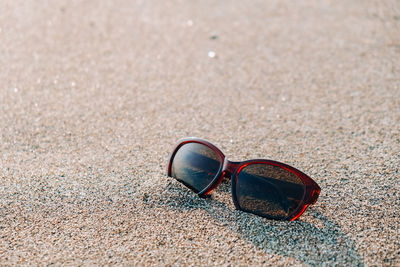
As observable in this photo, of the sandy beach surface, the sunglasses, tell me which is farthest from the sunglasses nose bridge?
the sandy beach surface

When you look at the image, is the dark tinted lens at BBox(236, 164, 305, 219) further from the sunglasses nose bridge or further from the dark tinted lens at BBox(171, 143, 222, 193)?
the dark tinted lens at BBox(171, 143, 222, 193)

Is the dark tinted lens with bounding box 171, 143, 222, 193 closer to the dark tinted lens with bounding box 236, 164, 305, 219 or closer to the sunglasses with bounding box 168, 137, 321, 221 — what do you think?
the sunglasses with bounding box 168, 137, 321, 221

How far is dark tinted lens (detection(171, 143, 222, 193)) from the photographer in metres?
1.81

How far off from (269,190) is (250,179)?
0.09 m

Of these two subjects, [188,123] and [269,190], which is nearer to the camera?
[269,190]

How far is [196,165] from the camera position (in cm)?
185

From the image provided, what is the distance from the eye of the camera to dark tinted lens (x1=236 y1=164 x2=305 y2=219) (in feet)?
5.45

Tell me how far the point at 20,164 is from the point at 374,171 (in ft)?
5.67

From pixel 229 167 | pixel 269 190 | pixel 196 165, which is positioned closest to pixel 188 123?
pixel 196 165

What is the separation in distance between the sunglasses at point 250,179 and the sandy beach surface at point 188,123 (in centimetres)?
5

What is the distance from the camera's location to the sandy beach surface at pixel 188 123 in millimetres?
1574

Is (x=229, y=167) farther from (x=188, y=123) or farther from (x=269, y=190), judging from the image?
(x=188, y=123)

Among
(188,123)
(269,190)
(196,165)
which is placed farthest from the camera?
(188,123)

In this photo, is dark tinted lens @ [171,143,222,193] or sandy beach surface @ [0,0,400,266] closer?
sandy beach surface @ [0,0,400,266]
